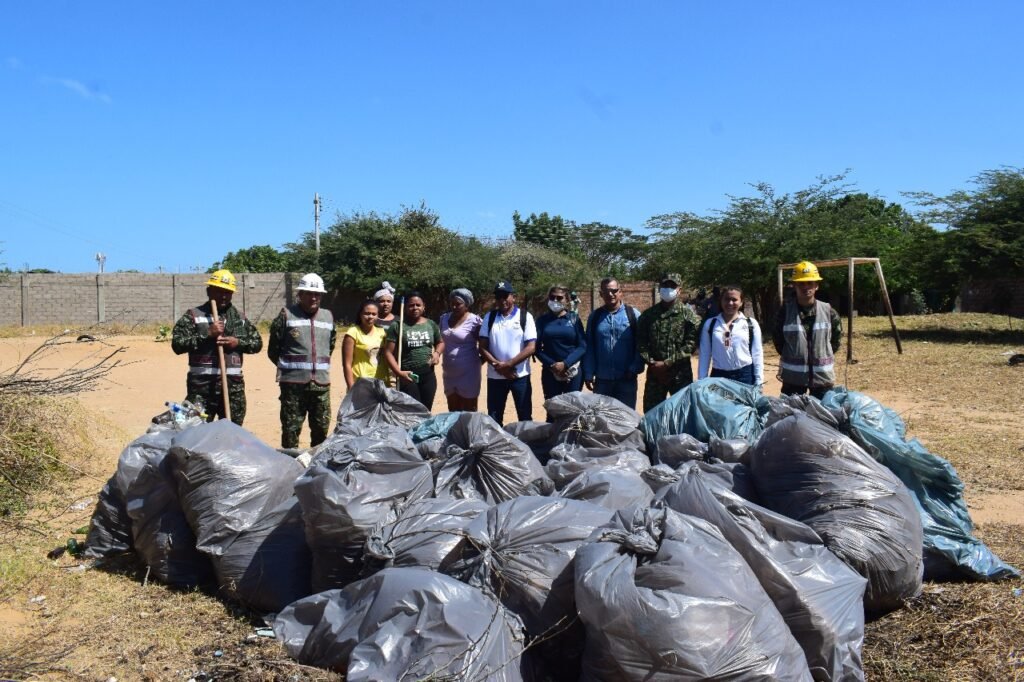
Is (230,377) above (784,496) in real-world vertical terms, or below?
above

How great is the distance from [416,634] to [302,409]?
3.38m

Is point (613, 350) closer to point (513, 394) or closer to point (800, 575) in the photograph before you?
point (513, 394)

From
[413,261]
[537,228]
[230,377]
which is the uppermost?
[537,228]

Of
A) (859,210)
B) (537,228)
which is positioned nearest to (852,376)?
(859,210)

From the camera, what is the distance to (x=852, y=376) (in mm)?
11539

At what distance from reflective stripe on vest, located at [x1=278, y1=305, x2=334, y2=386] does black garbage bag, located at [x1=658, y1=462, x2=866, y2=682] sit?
3208mm

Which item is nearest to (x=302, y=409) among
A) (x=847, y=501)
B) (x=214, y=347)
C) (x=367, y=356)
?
(x=367, y=356)

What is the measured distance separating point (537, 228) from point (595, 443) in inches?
1403

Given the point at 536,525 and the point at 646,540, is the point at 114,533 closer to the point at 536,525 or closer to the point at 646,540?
the point at 536,525

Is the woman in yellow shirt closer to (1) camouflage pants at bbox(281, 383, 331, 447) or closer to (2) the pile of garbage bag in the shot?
(1) camouflage pants at bbox(281, 383, 331, 447)

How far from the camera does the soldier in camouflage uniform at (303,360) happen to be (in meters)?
5.60

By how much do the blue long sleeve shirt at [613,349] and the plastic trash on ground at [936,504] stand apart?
1.93 meters

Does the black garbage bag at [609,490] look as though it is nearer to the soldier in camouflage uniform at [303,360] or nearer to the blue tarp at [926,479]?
the blue tarp at [926,479]

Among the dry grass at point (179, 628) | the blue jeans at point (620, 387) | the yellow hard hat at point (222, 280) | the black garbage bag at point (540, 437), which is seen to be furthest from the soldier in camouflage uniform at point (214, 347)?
the blue jeans at point (620, 387)
